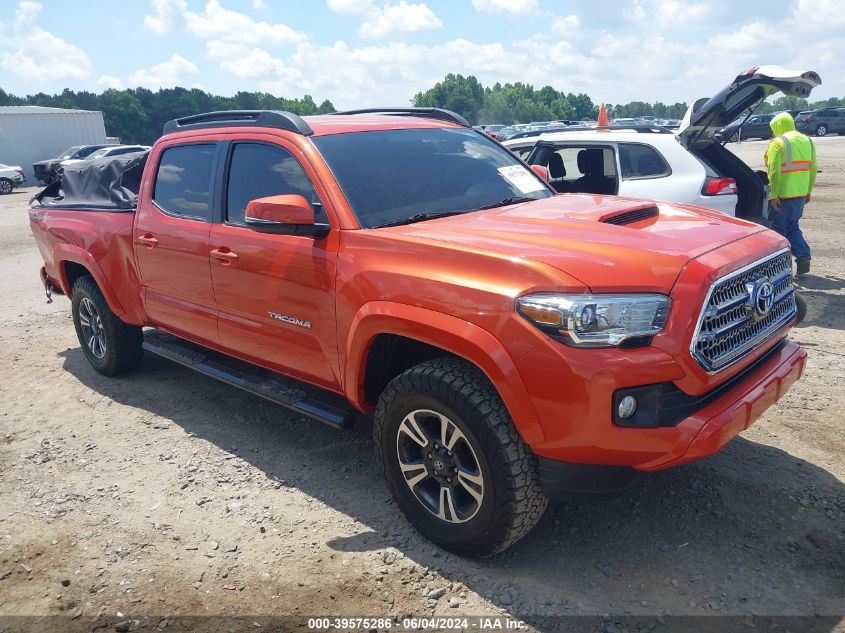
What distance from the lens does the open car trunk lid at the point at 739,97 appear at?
689cm

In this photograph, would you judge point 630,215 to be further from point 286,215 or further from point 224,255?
point 224,255

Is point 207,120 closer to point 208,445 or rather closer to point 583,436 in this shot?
point 208,445

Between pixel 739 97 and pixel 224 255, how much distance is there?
577 centimetres

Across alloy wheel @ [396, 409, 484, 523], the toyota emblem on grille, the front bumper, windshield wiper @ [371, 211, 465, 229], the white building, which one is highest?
the white building

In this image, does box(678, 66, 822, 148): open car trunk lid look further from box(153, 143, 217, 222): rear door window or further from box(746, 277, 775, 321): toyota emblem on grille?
box(153, 143, 217, 222): rear door window

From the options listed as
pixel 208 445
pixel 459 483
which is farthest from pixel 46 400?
pixel 459 483

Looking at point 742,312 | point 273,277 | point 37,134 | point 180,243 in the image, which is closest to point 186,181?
point 180,243

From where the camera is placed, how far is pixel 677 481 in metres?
3.84

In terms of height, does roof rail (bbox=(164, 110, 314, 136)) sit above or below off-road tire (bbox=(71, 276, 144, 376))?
above

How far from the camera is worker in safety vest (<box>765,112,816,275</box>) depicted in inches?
323

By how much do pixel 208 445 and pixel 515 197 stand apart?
255cm

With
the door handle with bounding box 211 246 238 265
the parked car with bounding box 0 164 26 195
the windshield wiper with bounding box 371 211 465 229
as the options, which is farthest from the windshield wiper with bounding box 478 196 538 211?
the parked car with bounding box 0 164 26 195

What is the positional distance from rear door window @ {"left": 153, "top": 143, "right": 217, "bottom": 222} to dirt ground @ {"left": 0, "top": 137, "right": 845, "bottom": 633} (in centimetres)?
151

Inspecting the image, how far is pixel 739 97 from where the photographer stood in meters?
7.33
